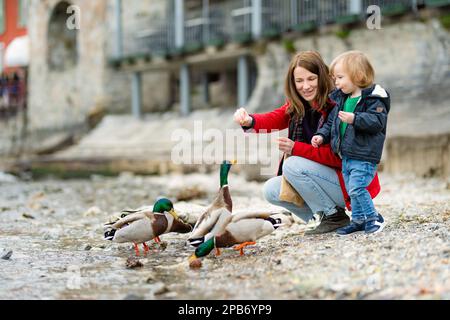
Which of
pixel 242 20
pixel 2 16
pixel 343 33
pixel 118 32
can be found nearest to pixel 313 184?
pixel 343 33

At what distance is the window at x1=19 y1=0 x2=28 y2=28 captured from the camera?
26578 mm

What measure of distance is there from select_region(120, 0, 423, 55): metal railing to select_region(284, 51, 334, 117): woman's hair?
979cm

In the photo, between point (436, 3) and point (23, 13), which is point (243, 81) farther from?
point (23, 13)

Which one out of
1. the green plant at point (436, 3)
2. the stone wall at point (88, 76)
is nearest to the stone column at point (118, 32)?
the stone wall at point (88, 76)

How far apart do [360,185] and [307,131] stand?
626mm

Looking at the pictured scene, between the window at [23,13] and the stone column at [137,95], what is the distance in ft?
23.9

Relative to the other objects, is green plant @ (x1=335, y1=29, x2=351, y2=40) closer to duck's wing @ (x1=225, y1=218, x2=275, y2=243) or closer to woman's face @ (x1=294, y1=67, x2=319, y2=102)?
woman's face @ (x1=294, y1=67, x2=319, y2=102)

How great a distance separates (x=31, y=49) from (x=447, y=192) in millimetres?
21343

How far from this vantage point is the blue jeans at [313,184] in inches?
179

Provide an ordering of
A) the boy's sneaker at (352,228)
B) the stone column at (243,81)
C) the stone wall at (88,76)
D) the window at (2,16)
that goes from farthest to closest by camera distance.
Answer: the window at (2,16) → the stone wall at (88,76) → the stone column at (243,81) → the boy's sneaker at (352,228)

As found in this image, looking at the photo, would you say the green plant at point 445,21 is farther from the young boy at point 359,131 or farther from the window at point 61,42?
the window at point 61,42

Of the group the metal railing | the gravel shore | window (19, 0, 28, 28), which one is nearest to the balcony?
the metal railing

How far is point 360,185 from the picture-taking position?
13.9 feet

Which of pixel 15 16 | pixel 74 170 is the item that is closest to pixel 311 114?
pixel 74 170
